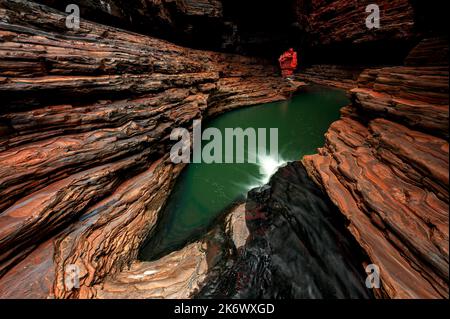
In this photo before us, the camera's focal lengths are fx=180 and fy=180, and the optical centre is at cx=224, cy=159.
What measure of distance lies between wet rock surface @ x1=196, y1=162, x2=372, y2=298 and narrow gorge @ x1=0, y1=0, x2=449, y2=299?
0.08 feet

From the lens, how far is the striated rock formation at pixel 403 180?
2.76 meters

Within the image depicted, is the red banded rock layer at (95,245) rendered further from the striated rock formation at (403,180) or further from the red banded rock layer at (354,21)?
the red banded rock layer at (354,21)

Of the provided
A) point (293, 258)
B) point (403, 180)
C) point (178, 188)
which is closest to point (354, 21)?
point (403, 180)

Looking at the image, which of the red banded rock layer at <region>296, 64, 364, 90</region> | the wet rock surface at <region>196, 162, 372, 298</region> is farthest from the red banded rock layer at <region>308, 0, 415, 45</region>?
the wet rock surface at <region>196, 162, 372, 298</region>

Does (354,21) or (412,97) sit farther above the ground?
(354,21)

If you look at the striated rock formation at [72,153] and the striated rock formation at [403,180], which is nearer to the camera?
the striated rock formation at [403,180]

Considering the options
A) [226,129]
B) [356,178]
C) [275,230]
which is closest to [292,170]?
[356,178]

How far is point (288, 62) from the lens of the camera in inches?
920

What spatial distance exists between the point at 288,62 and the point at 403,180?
24150mm

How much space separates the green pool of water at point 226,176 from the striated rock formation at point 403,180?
303cm

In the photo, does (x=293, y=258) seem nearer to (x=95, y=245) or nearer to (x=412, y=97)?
(x=95, y=245)

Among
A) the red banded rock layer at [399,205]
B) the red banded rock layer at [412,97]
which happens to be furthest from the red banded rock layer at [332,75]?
the red banded rock layer at [399,205]

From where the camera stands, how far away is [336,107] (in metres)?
14.7

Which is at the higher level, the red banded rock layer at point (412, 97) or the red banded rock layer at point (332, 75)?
the red banded rock layer at point (332, 75)
